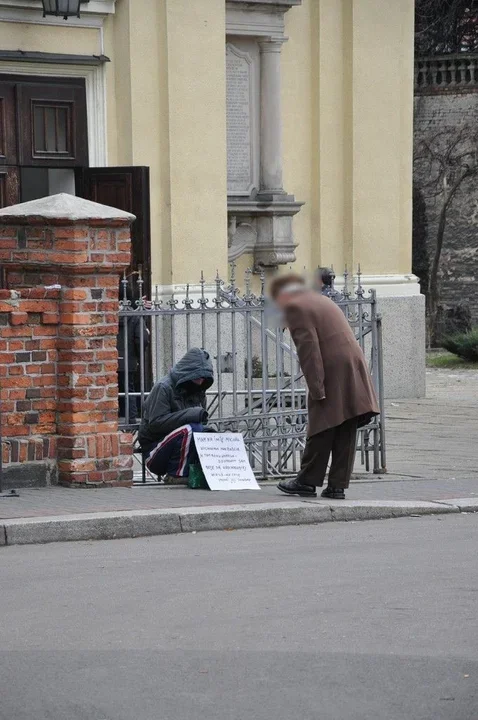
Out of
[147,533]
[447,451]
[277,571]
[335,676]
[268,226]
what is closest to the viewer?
[335,676]

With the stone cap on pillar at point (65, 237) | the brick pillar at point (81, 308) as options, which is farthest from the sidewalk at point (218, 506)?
the stone cap on pillar at point (65, 237)

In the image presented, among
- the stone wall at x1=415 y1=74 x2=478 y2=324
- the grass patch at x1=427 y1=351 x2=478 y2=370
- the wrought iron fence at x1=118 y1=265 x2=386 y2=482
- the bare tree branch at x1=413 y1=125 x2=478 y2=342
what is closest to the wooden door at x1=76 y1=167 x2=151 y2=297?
the wrought iron fence at x1=118 y1=265 x2=386 y2=482

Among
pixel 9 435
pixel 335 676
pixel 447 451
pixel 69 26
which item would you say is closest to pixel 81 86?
pixel 69 26

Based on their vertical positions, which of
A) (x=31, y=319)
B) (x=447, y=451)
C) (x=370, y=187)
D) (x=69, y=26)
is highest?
(x=69, y=26)

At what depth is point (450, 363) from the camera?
25906 mm

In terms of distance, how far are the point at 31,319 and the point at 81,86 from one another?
6645 mm

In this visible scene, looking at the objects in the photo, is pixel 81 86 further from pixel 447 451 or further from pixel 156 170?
pixel 447 451

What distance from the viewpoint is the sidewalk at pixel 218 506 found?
31.7ft

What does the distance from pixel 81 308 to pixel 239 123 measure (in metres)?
8.37

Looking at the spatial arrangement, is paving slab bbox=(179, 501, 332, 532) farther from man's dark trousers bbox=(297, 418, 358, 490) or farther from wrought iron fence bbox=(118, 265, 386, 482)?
wrought iron fence bbox=(118, 265, 386, 482)

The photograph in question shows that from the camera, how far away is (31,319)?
36.3ft

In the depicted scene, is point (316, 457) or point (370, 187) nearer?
point (316, 457)

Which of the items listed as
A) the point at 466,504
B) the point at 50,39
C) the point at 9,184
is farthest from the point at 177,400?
the point at 50,39

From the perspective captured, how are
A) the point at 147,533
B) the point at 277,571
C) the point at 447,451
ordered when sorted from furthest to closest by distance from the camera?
the point at 447,451 → the point at 147,533 → the point at 277,571
